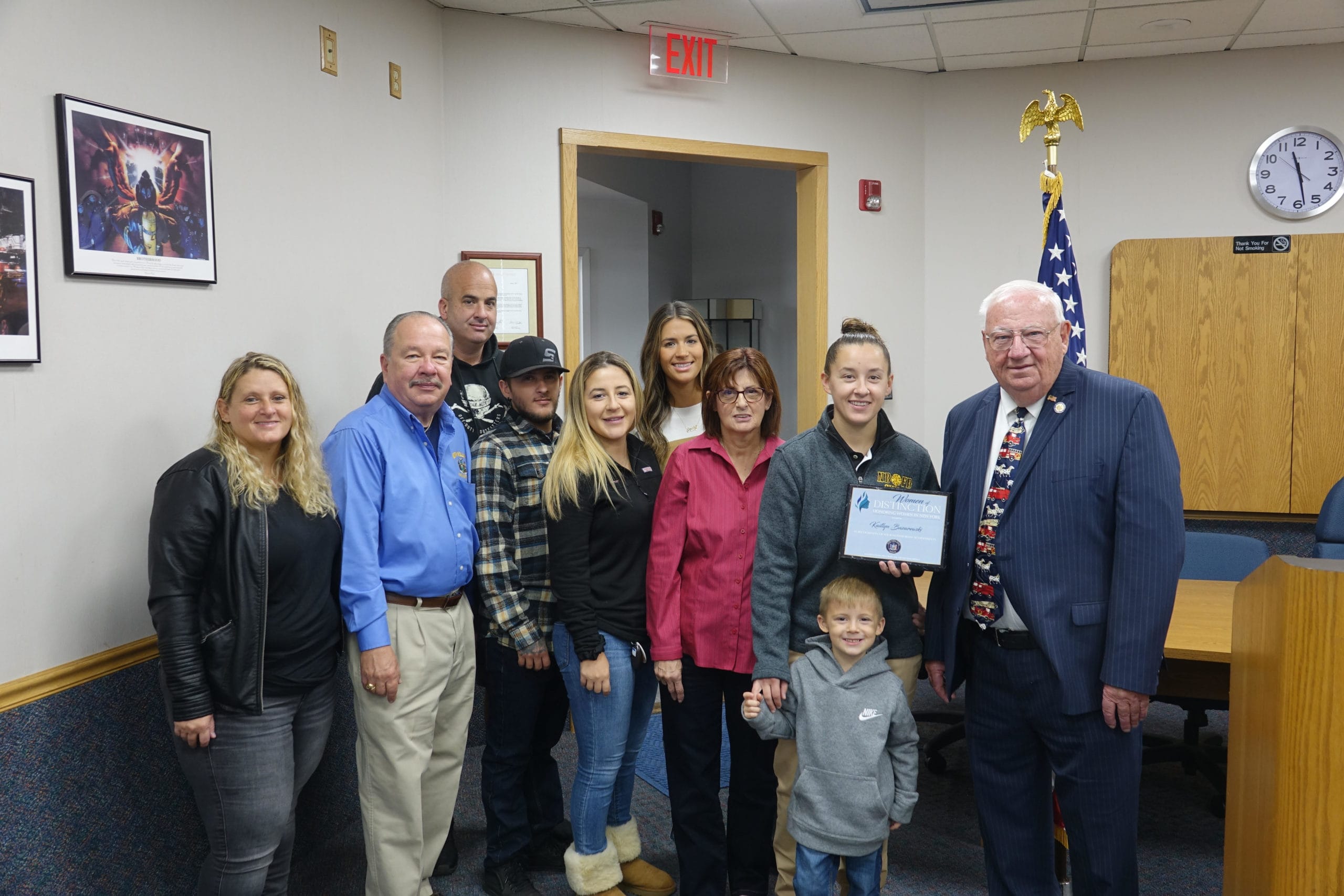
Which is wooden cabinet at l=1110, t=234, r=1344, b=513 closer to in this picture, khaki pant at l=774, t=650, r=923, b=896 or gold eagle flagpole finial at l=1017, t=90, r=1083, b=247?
gold eagle flagpole finial at l=1017, t=90, r=1083, b=247

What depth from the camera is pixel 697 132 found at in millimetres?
4367

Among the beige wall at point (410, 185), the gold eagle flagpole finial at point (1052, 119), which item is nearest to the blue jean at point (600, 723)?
the beige wall at point (410, 185)

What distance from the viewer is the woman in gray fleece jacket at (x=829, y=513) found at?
2.16 m

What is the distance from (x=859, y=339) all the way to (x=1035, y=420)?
0.42 meters

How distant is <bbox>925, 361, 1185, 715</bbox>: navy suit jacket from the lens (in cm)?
184

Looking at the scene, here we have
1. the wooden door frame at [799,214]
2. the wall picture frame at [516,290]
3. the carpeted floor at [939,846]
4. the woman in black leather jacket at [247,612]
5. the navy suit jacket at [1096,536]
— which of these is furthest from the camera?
the wooden door frame at [799,214]

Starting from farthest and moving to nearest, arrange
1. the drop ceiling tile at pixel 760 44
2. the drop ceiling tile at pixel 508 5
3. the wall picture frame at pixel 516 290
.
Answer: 1. the drop ceiling tile at pixel 760 44
2. the wall picture frame at pixel 516 290
3. the drop ceiling tile at pixel 508 5

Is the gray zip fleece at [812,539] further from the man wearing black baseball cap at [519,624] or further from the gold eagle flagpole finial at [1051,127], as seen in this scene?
the gold eagle flagpole finial at [1051,127]

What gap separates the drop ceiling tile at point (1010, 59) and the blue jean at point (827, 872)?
3753 mm

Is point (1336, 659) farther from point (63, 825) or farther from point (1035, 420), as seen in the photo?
point (63, 825)

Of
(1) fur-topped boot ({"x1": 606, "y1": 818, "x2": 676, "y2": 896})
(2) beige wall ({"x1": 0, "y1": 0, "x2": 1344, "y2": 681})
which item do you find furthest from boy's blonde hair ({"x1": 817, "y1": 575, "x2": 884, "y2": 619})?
(2) beige wall ({"x1": 0, "y1": 0, "x2": 1344, "y2": 681})

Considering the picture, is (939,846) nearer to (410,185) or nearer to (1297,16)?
(410,185)

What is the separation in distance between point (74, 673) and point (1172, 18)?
4.45 meters

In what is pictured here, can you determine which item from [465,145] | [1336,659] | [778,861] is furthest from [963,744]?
[465,145]
